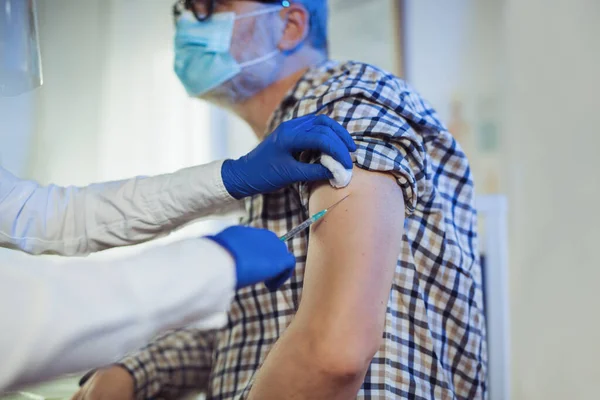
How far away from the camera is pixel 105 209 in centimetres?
90

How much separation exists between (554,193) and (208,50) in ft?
2.47

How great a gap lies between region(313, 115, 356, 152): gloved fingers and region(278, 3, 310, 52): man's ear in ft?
1.10

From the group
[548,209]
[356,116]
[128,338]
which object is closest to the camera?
[128,338]

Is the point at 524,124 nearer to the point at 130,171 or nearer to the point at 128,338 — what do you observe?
the point at 130,171

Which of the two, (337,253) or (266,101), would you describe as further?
(266,101)

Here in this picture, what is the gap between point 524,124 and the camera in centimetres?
135

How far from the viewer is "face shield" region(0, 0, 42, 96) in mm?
891

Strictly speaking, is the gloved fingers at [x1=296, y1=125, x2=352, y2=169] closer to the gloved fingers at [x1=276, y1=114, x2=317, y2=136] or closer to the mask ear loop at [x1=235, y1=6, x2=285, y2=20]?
the gloved fingers at [x1=276, y1=114, x2=317, y2=136]

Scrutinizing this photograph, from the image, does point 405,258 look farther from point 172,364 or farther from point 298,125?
point 172,364

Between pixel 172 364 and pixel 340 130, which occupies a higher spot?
pixel 340 130

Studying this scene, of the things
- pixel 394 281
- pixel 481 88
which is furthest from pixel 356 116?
pixel 481 88

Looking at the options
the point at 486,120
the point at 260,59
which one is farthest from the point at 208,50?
the point at 486,120

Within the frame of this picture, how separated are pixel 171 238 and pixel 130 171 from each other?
0.43 feet

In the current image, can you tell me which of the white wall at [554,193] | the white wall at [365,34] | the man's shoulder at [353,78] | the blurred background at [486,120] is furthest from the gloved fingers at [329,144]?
the white wall at [554,193]
